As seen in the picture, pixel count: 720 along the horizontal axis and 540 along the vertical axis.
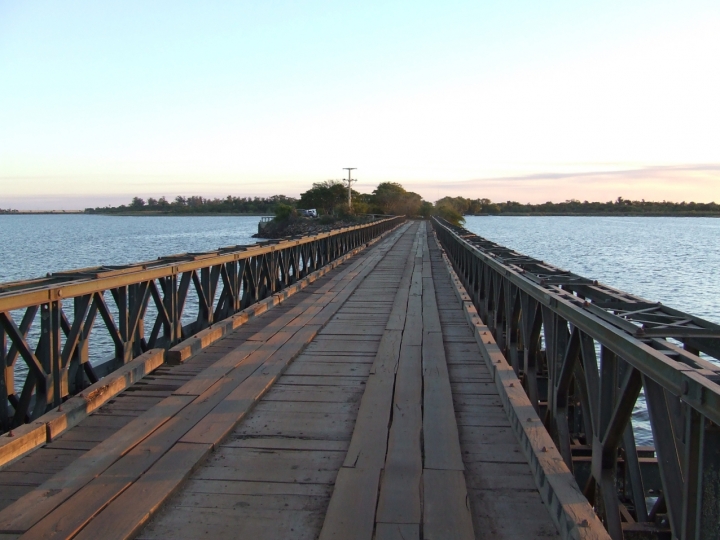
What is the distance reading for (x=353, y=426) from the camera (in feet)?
14.8

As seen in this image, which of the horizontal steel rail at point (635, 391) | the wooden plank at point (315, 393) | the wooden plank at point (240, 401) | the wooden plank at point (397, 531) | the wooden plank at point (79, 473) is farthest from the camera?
the wooden plank at point (315, 393)

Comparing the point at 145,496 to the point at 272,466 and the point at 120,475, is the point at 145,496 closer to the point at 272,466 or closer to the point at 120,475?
the point at 120,475

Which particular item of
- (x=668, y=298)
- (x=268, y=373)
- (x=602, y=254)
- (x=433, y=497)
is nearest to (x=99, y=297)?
(x=268, y=373)

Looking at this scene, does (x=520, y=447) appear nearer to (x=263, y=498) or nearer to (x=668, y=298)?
(x=263, y=498)

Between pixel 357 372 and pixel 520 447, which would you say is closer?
pixel 520 447

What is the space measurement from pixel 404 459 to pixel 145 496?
59.1 inches

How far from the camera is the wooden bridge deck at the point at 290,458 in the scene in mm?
3105

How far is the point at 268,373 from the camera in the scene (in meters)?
5.73

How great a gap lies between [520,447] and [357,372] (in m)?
2.19

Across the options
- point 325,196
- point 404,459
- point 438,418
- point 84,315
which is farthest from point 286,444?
point 325,196

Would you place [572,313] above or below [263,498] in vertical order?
above

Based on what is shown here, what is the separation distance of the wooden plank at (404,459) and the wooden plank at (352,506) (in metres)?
0.06

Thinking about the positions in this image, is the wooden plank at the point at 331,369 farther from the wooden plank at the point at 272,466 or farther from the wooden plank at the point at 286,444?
the wooden plank at the point at 272,466

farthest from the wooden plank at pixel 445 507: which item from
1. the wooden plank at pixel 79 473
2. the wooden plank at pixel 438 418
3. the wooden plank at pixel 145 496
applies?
the wooden plank at pixel 79 473
